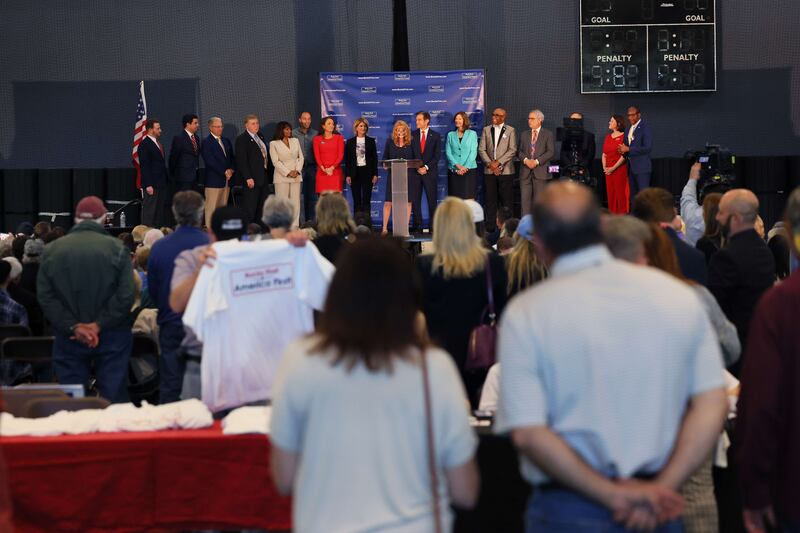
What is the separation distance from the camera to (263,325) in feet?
16.2

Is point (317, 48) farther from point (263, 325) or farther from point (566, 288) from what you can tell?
point (566, 288)

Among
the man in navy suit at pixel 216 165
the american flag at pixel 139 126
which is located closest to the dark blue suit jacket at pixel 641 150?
the man in navy suit at pixel 216 165

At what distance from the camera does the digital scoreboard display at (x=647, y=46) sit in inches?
656

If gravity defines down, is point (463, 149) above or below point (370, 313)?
above

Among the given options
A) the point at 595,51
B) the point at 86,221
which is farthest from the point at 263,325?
the point at 595,51

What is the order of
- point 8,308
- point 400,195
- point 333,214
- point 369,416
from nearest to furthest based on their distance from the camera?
point 369,416 → point 333,214 → point 8,308 → point 400,195

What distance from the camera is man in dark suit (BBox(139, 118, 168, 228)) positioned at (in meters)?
16.1

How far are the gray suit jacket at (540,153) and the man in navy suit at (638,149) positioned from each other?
1.04 meters

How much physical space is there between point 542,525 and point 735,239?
3.41 m

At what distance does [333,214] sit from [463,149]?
1001 centimetres

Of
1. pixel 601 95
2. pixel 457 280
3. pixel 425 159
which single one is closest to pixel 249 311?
pixel 457 280

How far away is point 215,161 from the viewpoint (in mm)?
16406

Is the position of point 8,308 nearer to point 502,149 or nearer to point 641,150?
point 502,149

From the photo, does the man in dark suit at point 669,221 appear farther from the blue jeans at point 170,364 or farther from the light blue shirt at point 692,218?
the light blue shirt at point 692,218
